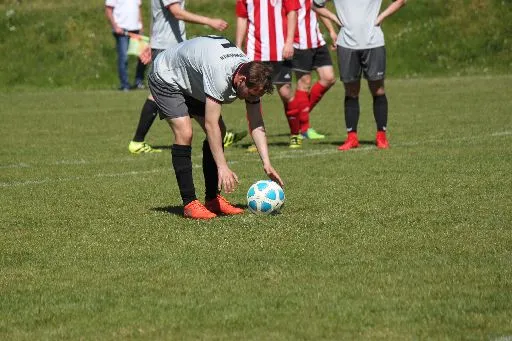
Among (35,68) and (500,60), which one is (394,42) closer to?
(500,60)

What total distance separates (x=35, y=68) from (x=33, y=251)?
19820 millimetres

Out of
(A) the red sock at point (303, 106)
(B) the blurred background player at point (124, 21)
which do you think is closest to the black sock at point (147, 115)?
(A) the red sock at point (303, 106)

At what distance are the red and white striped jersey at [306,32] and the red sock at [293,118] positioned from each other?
942mm

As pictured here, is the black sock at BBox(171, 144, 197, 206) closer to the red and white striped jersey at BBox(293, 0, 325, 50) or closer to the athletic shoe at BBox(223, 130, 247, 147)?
the athletic shoe at BBox(223, 130, 247, 147)

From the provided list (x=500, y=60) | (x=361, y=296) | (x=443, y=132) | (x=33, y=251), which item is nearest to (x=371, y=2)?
(x=443, y=132)

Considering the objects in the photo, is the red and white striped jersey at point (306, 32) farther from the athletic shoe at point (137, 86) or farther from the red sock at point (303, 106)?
the athletic shoe at point (137, 86)

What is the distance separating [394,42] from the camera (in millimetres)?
26859

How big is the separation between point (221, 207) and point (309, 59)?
618 centimetres

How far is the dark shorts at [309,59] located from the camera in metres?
13.9

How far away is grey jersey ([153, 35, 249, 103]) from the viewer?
7.33 metres

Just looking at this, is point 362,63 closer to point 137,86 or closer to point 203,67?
point 203,67

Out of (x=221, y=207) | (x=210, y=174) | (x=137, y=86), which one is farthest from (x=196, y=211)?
(x=137, y=86)

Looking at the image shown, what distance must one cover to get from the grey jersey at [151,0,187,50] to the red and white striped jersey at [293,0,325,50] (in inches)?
68.1

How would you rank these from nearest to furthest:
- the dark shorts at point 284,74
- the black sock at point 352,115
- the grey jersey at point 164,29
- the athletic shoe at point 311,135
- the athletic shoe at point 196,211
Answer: the athletic shoe at point 196,211 < the black sock at point 352,115 < the grey jersey at point 164,29 < the dark shorts at point 284,74 < the athletic shoe at point 311,135
